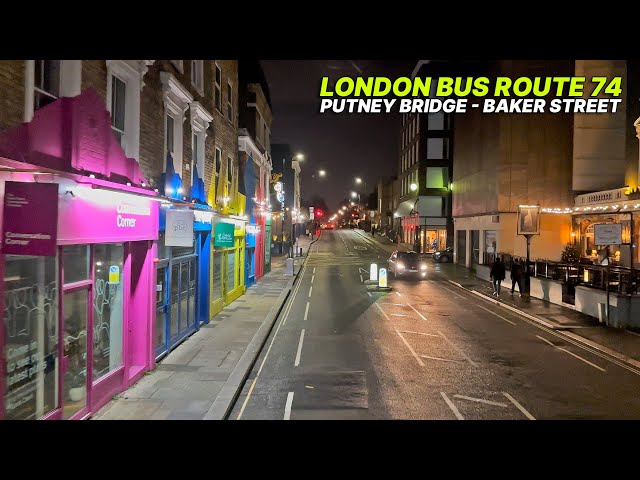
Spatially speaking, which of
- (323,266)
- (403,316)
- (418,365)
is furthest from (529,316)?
(323,266)

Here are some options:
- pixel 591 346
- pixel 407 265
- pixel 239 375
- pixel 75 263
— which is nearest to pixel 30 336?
pixel 75 263

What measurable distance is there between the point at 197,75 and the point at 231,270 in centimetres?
855

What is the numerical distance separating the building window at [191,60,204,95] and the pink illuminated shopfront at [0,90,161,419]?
20.9 ft

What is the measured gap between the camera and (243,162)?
25.4 metres

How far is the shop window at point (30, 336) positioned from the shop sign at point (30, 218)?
0.41 m

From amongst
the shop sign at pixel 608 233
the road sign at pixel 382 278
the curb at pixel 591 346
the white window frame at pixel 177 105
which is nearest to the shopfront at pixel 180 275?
the white window frame at pixel 177 105

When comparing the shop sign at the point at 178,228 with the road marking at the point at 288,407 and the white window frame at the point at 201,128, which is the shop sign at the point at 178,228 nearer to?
the road marking at the point at 288,407

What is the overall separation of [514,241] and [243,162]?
20442 millimetres

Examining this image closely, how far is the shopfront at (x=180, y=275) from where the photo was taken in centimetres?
1161

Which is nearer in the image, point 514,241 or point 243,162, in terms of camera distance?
point 243,162

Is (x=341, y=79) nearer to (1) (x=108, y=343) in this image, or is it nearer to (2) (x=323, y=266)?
(1) (x=108, y=343)

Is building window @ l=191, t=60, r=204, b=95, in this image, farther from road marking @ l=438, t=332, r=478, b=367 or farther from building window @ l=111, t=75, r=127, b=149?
road marking @ l=438, t=332, r=478, b=367

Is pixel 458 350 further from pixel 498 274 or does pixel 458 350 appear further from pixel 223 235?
pixel 498 274
